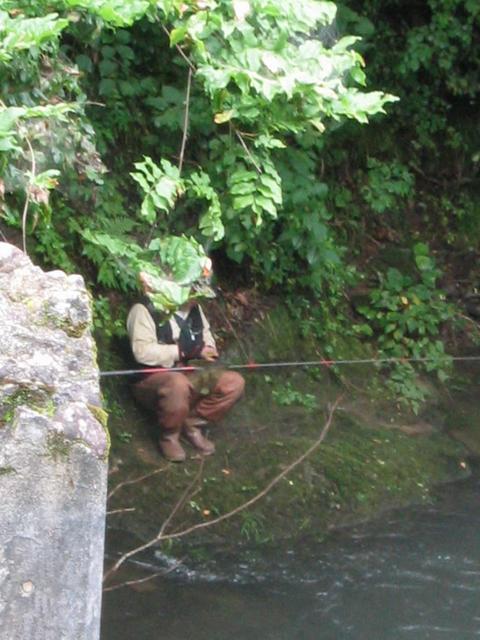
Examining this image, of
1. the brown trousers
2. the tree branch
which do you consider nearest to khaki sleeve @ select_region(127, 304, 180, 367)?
the brown trousers

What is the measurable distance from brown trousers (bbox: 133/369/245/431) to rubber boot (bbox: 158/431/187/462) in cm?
4

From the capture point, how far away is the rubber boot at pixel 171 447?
20.6 feet

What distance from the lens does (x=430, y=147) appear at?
9062mm

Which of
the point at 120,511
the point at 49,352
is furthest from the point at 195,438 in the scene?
the point at 49,352

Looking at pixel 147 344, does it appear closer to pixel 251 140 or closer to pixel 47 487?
pixel 251 140

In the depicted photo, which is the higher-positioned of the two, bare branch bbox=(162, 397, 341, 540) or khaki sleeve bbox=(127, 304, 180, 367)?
khaki sleeve bbox=(127, 304, 180, 367)

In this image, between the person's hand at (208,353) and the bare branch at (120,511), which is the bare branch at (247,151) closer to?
the person's hand at (208,353)

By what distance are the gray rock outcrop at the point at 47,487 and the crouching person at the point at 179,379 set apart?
3660mm

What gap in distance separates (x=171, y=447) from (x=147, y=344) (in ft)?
2.09

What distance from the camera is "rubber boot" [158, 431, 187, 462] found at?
20.6 feet

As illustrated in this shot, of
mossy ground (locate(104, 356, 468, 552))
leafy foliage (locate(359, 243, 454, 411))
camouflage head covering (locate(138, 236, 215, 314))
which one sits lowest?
mossy ground (locate(104, 356, 468, 552))

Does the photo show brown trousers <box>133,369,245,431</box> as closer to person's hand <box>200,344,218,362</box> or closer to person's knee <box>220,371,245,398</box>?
person's knee <box>220,371,245,398</box>

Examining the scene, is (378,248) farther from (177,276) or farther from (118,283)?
(177,276)

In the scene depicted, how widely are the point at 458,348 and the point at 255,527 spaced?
287 cm
